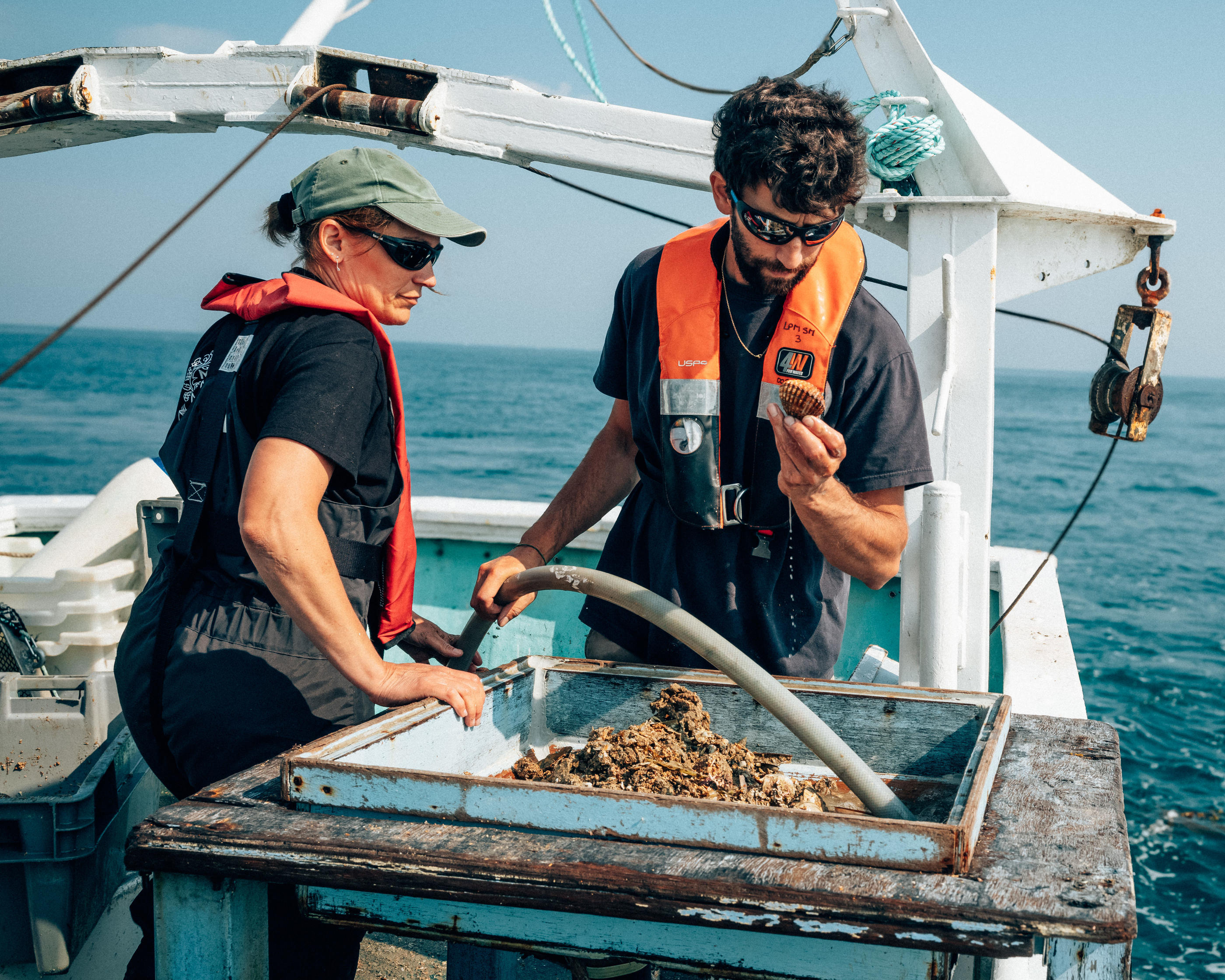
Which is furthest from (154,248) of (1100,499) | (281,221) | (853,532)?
(1100,499)

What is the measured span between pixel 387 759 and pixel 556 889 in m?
0.49

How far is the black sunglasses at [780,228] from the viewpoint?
206 cm

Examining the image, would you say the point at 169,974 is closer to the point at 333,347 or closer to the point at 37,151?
the point at 333,347

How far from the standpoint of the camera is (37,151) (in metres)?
3.75

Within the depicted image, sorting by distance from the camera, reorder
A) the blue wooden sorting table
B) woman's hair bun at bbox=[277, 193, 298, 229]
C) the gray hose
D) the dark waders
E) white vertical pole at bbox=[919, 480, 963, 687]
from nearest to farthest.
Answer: the blue wooden sorting table → the gray hose → the dark waders → woman's hair bun at bbox=[277, 193, 298, 229] → white vertical pole at bbox=[919, 480, 963, 687]

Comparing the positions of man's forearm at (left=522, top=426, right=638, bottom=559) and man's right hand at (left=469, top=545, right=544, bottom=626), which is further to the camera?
man's forearm at (left=522, top=426, right=638, bottom=559)

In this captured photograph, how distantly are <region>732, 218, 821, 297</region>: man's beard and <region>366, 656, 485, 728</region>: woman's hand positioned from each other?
3.55 feet

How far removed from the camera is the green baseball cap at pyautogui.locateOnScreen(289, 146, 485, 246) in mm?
1941

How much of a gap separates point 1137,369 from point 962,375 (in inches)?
21.1

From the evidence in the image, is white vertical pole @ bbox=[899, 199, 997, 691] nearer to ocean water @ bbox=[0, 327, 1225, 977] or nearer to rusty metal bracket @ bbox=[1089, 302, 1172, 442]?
rusty metal bracket @ bbox=[1089, 302, 1172, 442]

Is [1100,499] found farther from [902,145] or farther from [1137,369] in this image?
[902,145]

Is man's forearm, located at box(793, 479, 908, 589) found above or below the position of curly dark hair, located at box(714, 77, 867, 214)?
below

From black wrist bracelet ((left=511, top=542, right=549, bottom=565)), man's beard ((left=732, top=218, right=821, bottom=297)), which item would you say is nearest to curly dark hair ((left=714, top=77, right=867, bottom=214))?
man's beard ((left=732, top=218, right=821, bottom=297))

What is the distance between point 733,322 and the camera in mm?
2289
